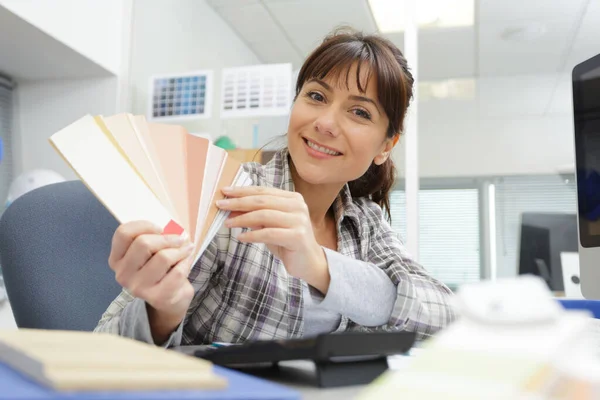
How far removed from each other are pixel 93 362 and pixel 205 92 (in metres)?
2.55

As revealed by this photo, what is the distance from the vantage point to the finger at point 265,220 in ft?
1.94

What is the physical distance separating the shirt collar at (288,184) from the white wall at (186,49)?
66.2 inches

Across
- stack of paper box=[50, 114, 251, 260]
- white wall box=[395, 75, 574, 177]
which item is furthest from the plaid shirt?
white wall box=[395, 75, 574, 177]

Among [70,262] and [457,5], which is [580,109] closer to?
[70,262]

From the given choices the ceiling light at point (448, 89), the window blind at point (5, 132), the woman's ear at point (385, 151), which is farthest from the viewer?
the ceiling light at point (448, 89)

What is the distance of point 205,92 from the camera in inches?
106

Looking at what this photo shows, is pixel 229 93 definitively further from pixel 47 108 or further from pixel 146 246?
pixel 146 246

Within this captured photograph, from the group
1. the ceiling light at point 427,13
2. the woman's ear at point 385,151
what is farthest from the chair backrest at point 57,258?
the ceiling light at point 427,13

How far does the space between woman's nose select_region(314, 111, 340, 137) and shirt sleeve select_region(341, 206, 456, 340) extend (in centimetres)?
23

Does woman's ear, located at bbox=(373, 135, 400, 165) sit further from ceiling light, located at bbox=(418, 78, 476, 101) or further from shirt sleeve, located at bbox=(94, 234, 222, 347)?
ceiling light, located at bbox=(418, 78, 476, 101)

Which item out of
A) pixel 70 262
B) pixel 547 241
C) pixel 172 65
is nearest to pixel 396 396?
pixel 70 262

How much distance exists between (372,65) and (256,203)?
505 mm

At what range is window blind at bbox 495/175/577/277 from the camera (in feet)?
9.24

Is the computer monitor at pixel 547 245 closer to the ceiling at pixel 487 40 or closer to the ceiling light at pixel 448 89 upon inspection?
the ceiling at pixel 487 40
